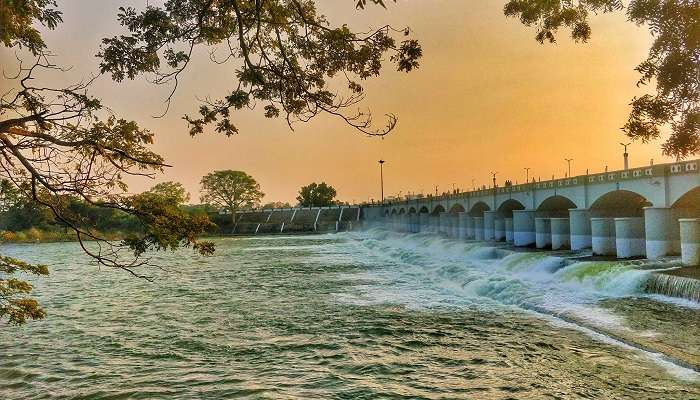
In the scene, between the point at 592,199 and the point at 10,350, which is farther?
the point at 592,199

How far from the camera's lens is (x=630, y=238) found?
31719mm

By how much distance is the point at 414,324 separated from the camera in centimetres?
1797

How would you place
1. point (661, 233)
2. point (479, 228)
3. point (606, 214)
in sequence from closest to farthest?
1. point (661, 233)
2. point (606, 214)
3. point (479, 228)

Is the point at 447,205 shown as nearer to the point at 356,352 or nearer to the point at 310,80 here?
the point at 356,352

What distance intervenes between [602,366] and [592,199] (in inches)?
1105

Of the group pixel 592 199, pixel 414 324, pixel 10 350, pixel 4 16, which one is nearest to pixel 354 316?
pixel 414 324

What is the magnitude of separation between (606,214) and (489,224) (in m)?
15.3

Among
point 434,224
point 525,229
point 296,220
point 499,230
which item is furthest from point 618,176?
point 296,220

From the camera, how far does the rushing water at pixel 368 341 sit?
11.3m

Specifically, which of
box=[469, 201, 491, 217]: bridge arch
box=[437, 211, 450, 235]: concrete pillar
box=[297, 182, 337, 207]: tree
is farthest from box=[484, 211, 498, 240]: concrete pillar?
box=[297, 182, 337, 207]: tree

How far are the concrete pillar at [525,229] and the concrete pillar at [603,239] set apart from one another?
11.7 metres

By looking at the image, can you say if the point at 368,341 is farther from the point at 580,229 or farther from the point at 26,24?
the point at 580,229

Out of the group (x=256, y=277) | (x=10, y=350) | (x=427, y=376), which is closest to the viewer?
(x=427, y=376)

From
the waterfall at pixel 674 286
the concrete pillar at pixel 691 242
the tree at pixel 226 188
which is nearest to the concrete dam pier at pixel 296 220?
the tree at pixel 226 188
